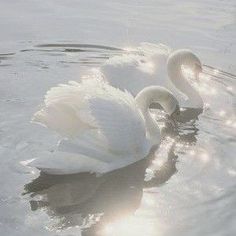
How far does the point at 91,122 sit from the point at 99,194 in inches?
38.8

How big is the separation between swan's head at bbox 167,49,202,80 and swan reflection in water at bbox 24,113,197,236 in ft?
10.7

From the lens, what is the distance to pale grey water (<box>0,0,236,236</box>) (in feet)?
25.0

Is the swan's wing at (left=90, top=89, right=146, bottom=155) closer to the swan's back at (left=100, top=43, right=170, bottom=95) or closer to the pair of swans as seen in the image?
the pair of swans

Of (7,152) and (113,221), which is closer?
(113,221)

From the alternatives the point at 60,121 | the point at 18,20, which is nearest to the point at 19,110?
the point at 60,121

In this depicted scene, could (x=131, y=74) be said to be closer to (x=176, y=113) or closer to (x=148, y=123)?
(x=176, y=113)

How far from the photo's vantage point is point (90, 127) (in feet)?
29.5

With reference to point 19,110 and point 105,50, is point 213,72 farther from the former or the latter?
point 19,110

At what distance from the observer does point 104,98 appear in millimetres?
8977

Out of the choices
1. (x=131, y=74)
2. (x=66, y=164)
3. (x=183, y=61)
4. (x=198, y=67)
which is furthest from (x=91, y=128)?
(x=198, y=67)

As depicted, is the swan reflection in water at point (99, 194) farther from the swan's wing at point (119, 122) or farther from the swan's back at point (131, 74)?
the swan's back at point (131, 74)

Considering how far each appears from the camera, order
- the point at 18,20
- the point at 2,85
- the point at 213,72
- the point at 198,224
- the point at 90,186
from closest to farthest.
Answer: the point at 198,224 < the point at 90,186 < the point at 2,85 < the point at 213,72 < the point at 18,20

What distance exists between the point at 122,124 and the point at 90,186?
3.10ft

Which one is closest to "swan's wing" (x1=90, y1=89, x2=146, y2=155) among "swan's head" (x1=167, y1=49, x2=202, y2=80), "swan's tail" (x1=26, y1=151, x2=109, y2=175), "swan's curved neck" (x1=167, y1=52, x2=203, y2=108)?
"swan's tail" (x1=26, y1=151, x2=109, y2=175)
